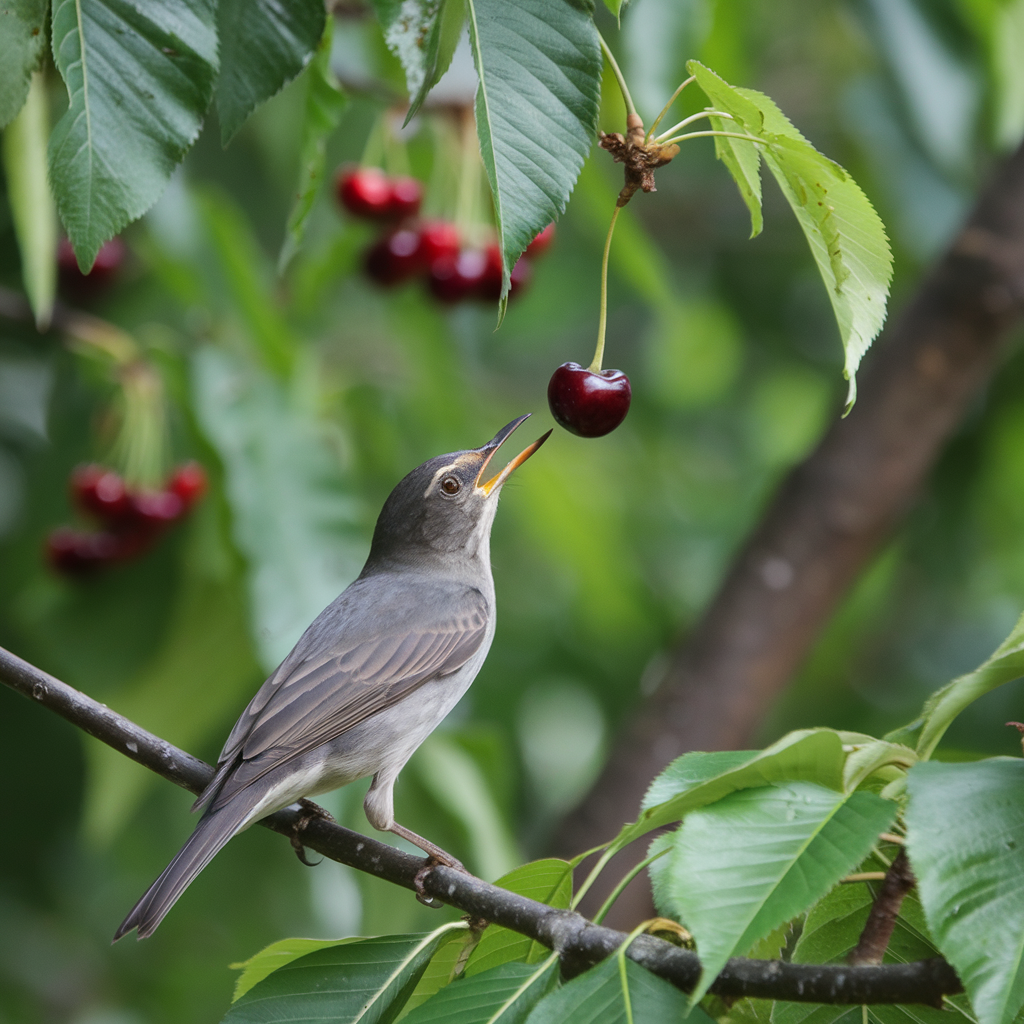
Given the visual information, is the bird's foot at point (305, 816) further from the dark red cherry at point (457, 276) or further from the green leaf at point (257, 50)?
the dark red cherry at point (457, 276)

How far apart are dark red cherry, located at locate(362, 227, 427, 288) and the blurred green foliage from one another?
328 millimetres

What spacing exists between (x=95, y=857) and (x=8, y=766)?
1484mm

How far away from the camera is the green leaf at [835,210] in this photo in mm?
1859

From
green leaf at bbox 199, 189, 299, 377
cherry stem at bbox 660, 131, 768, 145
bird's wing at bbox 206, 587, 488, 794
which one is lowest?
bird's wing at bbox 206, 587, 488, 794

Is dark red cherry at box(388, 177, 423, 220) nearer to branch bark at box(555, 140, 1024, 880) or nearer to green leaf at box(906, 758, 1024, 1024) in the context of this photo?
branch bark at box(555, 140, 1024, 880)

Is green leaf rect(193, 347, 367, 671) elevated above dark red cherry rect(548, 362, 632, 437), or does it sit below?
below

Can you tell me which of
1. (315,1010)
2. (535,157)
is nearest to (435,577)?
(315,1010)

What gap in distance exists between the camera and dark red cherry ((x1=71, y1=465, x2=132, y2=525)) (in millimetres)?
4461

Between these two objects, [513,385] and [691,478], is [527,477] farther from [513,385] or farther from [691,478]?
[513,385]

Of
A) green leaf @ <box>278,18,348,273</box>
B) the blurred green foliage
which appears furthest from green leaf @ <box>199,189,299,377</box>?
green leaf @ <box>278,18,348,273</box>

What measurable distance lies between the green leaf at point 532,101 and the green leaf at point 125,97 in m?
→ 0.49

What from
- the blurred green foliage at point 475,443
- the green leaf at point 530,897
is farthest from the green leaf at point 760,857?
the blurred green foliage at point 475,443

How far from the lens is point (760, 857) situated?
70.5 inches

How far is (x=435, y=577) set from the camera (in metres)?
4.33
